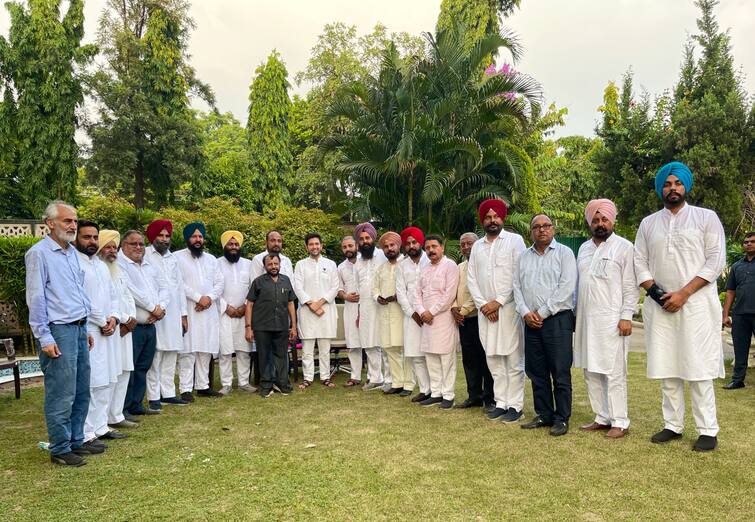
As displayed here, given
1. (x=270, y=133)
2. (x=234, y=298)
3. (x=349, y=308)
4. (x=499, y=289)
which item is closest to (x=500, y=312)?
(x=499, y=289)

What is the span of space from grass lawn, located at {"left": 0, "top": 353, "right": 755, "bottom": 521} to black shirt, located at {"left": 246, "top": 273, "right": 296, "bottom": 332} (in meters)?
1.37

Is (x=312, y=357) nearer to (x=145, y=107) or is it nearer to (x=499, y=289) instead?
(x=499, y=289)

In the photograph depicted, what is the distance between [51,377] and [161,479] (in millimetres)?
1182

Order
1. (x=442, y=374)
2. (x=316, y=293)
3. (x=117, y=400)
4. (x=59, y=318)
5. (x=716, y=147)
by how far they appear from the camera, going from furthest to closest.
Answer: (x=716, y=147) → (x=316, y=293) → (x=442, y=374) → (x=117, y=400) → (x=59, y=318)

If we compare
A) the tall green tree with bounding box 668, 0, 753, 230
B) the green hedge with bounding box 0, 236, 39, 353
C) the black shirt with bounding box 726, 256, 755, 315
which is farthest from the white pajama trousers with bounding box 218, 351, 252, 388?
the tall green tree with bounding box 668, 0, 753, 230

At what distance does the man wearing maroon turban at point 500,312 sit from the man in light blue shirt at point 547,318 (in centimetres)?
23

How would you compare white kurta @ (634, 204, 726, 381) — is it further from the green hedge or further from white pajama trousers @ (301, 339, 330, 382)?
the green hedge

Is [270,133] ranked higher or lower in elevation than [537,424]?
higher

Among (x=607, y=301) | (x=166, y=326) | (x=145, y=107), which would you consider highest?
(x=145, y=107)

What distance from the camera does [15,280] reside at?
10.5 meters

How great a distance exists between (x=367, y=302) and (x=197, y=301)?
2134 millimetres

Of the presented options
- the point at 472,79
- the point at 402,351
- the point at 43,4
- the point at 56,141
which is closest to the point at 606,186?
the point at 472,79

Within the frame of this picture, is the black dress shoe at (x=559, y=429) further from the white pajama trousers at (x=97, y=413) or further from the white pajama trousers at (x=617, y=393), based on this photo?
the white pajama trousers at (x=97, y=413)

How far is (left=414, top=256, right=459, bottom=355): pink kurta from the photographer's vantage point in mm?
6738
